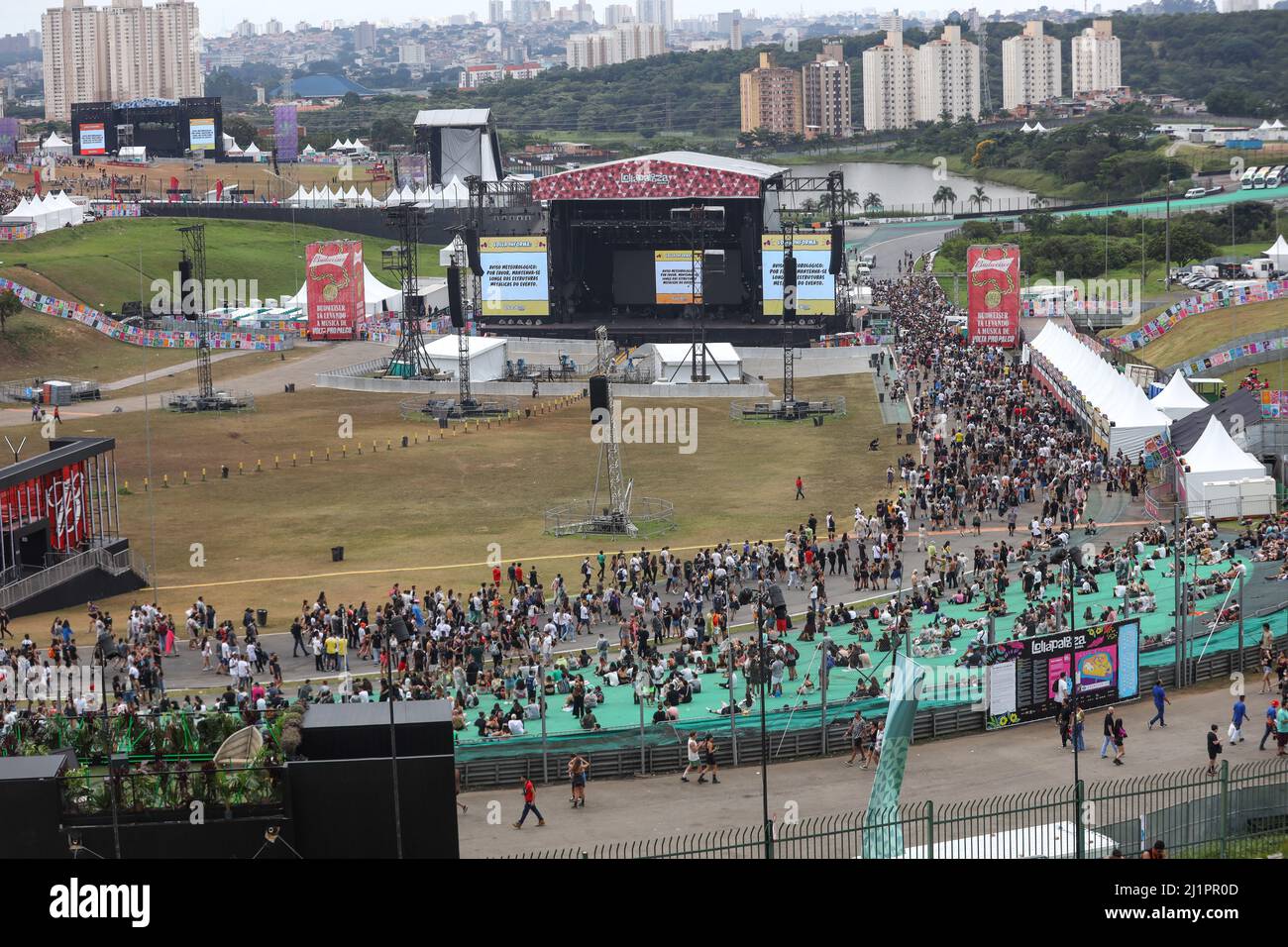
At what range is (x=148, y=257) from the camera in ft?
364

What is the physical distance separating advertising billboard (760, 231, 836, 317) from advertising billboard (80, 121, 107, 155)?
96446 mm

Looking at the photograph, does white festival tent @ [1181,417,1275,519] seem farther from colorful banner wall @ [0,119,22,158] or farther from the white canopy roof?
colorful banner wall @ [0,119,22,158]

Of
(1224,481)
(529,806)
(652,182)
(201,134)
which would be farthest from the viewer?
(201,134)

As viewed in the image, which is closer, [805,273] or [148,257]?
[805,273]

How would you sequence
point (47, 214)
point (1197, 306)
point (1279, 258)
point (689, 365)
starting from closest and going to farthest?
point (689, 365) → point (1197, 306) → point (1279, 258) → point (47, 214)

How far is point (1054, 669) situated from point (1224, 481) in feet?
59.0

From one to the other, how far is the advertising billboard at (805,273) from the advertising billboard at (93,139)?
96.4 metres

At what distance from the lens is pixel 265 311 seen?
97.8 metres

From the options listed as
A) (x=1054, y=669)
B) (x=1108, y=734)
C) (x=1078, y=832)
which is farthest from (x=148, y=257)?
(x=1078, y=832)

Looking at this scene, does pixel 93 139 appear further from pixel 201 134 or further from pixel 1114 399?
pixel 1114 399

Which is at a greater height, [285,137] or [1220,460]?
[285,137]

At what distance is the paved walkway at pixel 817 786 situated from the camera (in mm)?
25375

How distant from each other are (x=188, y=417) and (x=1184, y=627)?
1923 inches

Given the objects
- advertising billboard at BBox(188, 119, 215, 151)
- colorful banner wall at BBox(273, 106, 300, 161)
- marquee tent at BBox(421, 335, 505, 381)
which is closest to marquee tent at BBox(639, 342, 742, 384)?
Answer: marquee tent at BBox(421, 335, 505, 381)
